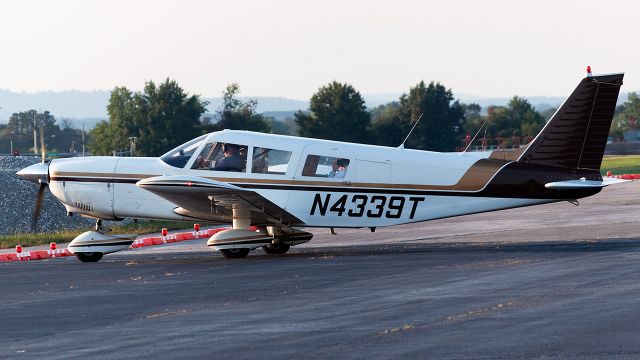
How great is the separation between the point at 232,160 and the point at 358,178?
232 centimetres

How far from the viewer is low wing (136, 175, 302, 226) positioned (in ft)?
56.3

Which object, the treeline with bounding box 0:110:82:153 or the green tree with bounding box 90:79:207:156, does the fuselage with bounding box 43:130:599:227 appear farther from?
the treeline with bounding box 0:110:82:153

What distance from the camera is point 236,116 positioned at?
8269 centimetres

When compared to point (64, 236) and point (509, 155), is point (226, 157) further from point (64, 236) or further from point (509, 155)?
point (64, 236)

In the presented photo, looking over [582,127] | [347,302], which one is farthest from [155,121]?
[347,302]

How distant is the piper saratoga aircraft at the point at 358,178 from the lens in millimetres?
17562

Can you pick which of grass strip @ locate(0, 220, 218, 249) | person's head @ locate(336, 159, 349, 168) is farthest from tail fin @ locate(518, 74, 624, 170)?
grass strip @ locate(0, 220, 218, 249)

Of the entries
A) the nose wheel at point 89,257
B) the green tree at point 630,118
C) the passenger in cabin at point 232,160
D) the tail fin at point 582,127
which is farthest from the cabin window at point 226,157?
the green tree at point 630,118

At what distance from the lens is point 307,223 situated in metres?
18.5

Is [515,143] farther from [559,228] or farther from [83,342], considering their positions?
[83,342]

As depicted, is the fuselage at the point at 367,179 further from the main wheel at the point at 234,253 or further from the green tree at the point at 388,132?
the green tree at the point at 388,132

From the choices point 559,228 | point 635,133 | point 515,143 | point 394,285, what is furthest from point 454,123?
point 394,285

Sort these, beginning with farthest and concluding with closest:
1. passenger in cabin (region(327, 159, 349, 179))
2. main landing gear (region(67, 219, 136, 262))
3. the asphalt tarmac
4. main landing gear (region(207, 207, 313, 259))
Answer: main landing gear (region(67, 219, 136, 262))
main landing gear (region(207, 207, 313, 259))
passenger in cabin (region(327, 159, 349, 179))
the asphalt tarmac

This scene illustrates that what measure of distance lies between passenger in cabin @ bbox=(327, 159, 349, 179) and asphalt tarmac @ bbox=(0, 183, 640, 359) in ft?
4.81
